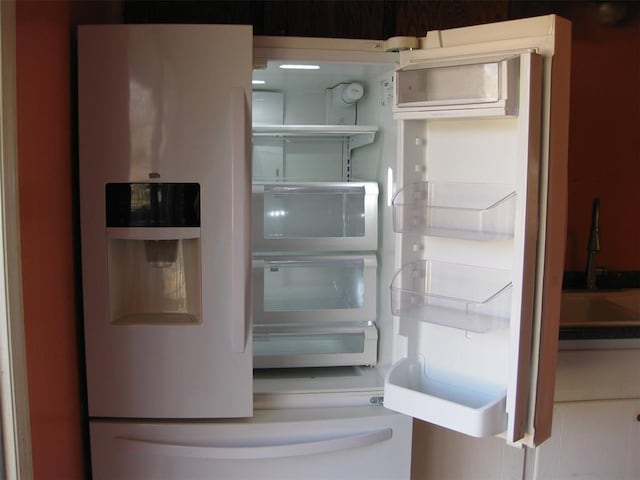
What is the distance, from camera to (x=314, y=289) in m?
2.03

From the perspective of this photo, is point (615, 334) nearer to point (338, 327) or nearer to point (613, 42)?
point (338, 327)

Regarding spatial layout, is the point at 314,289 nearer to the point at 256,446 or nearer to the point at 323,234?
the point at 323,234

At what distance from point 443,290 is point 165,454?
0.89 m

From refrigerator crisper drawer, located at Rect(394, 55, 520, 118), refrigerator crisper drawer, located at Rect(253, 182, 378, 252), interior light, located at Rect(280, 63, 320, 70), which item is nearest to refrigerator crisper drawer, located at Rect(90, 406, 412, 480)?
refrigerator crisper drawer, located at Rect(253, 182, 378, 252)

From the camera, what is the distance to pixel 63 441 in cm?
154

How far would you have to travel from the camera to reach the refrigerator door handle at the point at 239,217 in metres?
1.55

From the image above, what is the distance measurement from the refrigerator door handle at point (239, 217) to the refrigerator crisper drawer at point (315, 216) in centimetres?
27

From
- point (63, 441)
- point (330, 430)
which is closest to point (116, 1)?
point (63, 441)

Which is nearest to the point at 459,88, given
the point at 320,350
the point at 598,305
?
the point at 320,350

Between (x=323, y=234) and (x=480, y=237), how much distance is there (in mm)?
705

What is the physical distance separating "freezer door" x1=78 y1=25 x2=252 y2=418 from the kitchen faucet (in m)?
1.52

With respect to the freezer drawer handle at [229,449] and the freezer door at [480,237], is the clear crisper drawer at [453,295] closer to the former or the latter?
the freezer door at [480,237]

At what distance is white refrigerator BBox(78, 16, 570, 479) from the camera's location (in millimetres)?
1410

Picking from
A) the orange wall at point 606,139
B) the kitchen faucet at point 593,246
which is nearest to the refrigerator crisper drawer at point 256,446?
the kitchen faucet at point 593,246
